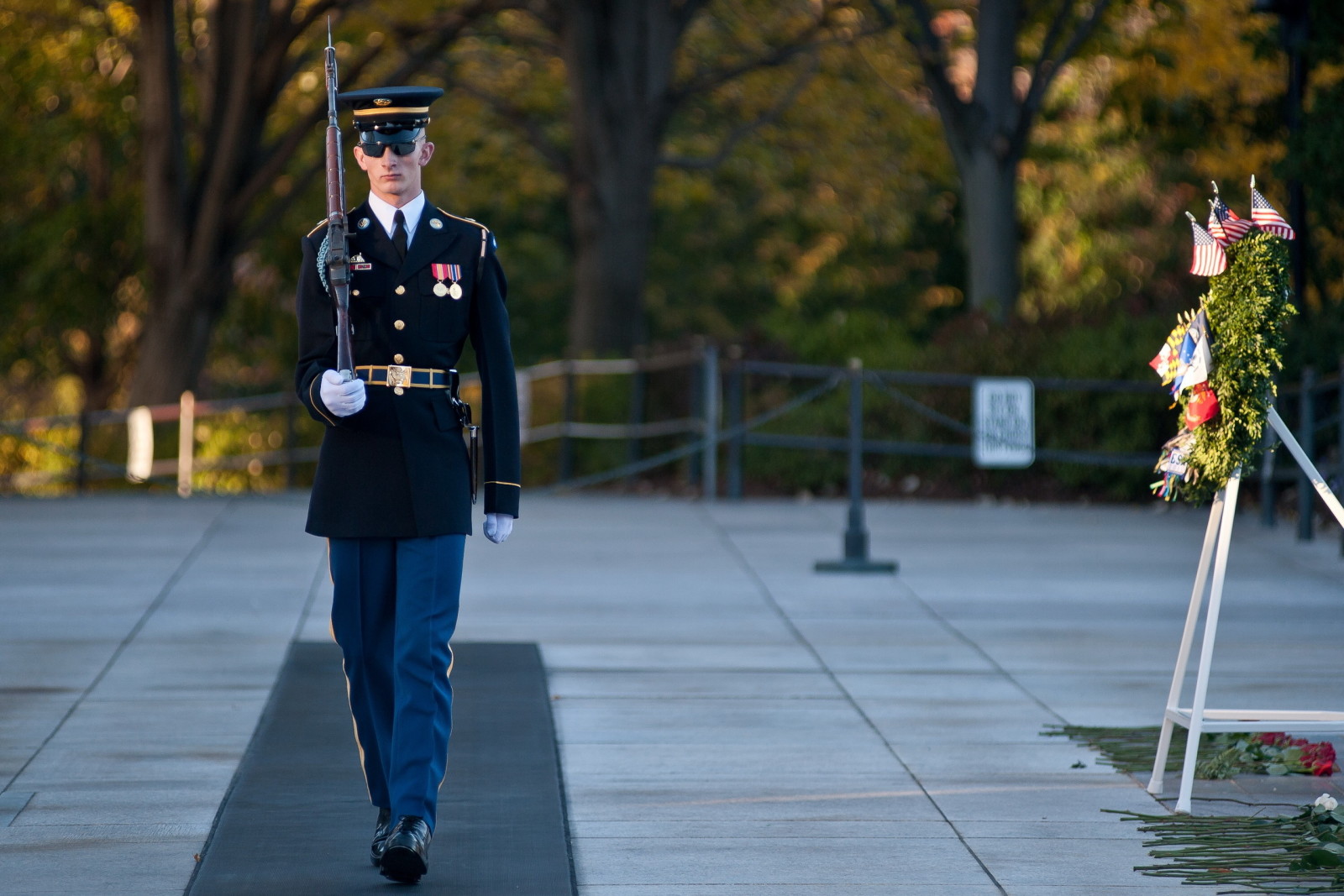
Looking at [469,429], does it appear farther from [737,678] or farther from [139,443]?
[139,443]

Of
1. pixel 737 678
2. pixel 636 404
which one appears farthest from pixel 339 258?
pixel 636 404

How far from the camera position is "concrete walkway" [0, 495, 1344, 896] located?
219 inches

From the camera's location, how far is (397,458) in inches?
203

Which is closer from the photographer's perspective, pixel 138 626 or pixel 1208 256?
pixel 1208 256

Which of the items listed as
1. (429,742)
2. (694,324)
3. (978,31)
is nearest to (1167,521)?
(978,31)

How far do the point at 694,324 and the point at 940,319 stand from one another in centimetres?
433

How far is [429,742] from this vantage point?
5.07 metres

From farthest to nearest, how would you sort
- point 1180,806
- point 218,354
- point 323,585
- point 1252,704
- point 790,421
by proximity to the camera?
1. point 218,354
2. point 790,421
3. point 323,585
4. point 1252,704
5. point 1180,806

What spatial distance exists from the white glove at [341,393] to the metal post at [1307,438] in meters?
9.45

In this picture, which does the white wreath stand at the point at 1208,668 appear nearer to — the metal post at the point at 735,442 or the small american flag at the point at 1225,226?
the small american flag at the point at 1225,226

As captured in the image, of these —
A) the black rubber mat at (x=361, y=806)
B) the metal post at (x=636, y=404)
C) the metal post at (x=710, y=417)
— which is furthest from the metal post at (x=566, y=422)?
the black rubber mat at (x=361, y=806)

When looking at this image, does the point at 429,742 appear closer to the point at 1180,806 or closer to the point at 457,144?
the point at 1180,806

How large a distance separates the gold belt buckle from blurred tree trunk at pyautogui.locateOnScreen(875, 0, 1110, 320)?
13.3 metres

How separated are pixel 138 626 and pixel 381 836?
4.97 m
